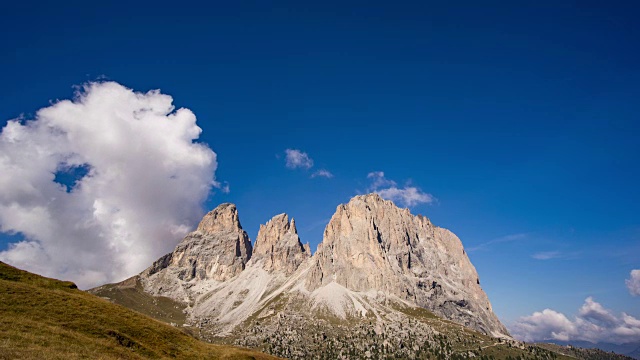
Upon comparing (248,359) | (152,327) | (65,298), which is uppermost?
(65,298)

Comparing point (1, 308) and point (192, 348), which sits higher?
point (1, 308)

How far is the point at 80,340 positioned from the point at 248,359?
3069cm

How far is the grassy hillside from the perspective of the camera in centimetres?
4219

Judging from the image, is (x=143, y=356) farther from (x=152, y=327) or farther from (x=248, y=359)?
(x=248, y=359)

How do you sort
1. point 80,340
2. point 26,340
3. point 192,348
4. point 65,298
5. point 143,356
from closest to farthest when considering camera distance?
point 26,340
point 80,340
point 143,356
point 65,298
point 192,348

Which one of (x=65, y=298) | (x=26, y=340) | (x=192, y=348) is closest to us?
(x=26, y=340)

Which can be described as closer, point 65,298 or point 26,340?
point 26,340

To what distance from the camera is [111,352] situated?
46781 mm

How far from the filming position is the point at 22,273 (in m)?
67.6

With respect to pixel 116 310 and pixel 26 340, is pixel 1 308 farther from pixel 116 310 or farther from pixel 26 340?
pixel 116 310

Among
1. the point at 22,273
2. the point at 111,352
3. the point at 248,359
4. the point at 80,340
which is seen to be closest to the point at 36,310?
the point at 80,340

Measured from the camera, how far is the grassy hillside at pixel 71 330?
138ft

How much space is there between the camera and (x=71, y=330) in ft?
164

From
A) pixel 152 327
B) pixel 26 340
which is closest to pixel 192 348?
pixel 152 327
